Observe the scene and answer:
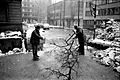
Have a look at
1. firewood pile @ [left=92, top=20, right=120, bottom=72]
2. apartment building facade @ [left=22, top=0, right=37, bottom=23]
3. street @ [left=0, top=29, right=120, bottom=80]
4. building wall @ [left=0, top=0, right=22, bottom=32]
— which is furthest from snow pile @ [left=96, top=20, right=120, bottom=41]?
apartment building facade @ [left=22, top=0, right=37, bottom=23]

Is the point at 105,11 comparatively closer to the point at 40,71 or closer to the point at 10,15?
the point at 10,15

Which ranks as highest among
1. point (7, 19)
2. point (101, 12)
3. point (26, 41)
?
point (101, 12)

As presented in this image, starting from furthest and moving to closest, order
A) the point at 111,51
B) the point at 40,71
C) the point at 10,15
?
the point at 10,15
the point at 111,51
the point at 40,71

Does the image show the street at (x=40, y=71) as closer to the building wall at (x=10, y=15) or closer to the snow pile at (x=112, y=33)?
the snow pile at (x=112, y=33)

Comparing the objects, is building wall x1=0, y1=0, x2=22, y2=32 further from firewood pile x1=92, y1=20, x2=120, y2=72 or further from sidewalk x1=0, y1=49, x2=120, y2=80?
firewood pile x1=92, y1=20, x2=120, y2=72

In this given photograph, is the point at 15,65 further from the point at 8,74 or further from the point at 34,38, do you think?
the point at 34,38

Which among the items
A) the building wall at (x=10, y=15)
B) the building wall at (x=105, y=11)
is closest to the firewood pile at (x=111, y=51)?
the building wall at (x=10, y=15)

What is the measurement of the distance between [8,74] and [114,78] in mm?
5069

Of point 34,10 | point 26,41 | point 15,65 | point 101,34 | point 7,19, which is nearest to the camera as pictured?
point 15,65

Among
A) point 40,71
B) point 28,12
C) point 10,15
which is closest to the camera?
point 40,71

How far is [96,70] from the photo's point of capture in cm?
712

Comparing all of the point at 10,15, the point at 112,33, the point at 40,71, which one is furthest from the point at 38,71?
the point at 10,15

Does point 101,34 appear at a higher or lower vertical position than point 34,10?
lower

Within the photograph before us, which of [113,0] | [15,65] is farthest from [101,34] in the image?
[113,0]
